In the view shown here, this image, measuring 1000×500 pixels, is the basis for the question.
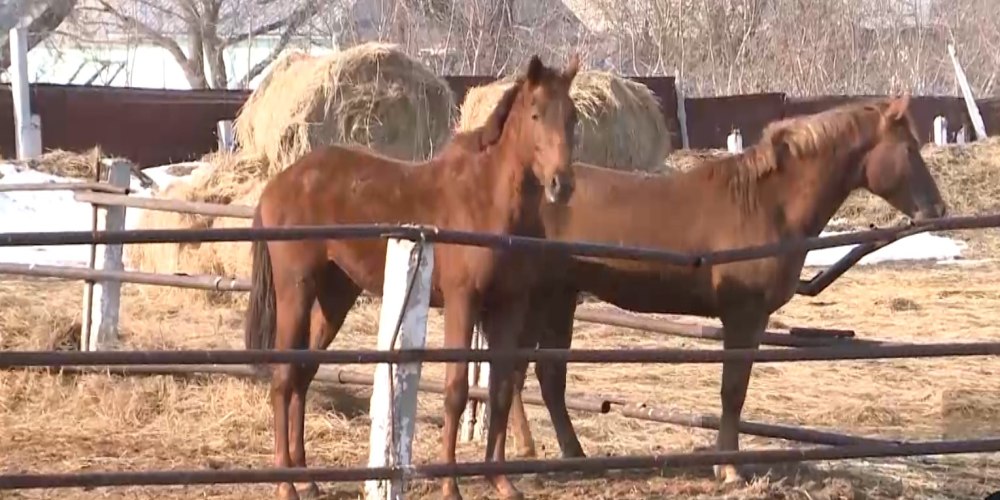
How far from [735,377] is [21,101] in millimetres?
10356

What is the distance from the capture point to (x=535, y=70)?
516cm

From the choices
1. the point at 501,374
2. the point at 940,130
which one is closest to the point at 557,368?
the point at 501,374

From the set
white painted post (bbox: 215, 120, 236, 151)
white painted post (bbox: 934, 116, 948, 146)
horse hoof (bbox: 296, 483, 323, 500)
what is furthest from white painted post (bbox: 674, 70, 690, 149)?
horse hoof (bbox: 296, 483, 323, 500)

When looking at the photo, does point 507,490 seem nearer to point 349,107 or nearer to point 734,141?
point 349,107

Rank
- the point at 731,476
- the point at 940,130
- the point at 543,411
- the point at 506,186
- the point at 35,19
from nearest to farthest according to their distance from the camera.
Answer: the point at 506,186 → the point at 731,476 → the point at 543,411 → the point at 940,130 → the point at 35,19

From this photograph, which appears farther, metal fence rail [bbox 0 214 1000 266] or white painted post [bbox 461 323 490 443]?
white painted post [bbox 461 323 490 443]

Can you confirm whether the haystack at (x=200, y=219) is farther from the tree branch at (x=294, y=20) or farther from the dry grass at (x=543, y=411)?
the tree branch at (x=294, y=20)

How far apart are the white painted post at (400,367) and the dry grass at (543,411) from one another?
3.86 ft

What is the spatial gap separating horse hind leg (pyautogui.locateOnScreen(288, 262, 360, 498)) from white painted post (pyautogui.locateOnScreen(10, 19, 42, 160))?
29.2 ft

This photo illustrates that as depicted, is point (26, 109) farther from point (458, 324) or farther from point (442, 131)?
point (458, 324)

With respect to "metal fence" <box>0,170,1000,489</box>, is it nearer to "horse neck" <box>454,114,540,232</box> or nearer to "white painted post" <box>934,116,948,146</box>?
"horse neck" <box>454,114,540,232</box>

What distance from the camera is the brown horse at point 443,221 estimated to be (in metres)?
5.11

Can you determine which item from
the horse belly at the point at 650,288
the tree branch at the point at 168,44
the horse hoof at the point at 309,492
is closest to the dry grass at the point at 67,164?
the horse belly at the point at 650,288

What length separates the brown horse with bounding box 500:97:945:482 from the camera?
5.85 meters
